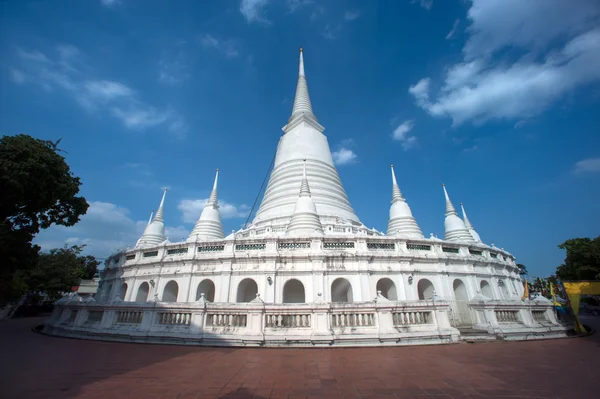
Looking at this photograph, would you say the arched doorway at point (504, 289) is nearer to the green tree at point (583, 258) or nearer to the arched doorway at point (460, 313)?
the arched doorway at point (460, 313)

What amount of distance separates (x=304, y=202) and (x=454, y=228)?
58.3ft

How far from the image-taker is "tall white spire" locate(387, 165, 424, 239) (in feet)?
85.7

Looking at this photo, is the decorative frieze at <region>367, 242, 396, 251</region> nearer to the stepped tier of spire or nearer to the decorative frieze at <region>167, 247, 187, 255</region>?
the stepped tier of spire

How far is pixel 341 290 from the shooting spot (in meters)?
18.4

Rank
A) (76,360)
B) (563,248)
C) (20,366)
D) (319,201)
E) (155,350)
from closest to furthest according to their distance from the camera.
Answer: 1. (20,366)
2. (76,360)
3. (155,350)
4. (319,201)
5. (563,248)

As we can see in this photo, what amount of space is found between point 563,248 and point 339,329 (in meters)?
46.3

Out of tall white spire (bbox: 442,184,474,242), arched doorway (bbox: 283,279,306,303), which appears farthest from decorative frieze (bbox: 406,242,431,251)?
tall white spire (bbox: 442,184,474,242)

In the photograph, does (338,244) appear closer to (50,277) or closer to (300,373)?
(300,373)

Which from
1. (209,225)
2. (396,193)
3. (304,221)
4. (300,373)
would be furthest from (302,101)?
(300,373)

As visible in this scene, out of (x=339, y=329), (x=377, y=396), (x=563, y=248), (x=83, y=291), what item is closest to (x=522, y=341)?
(x=339, y=329)

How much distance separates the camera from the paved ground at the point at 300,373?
17.0ft

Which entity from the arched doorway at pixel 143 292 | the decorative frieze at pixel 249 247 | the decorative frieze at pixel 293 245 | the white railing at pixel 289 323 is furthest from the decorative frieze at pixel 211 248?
the white railing at pixel 289 323

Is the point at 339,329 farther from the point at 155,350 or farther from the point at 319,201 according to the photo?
the point at 319,201

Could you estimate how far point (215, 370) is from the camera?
6.68 meters
